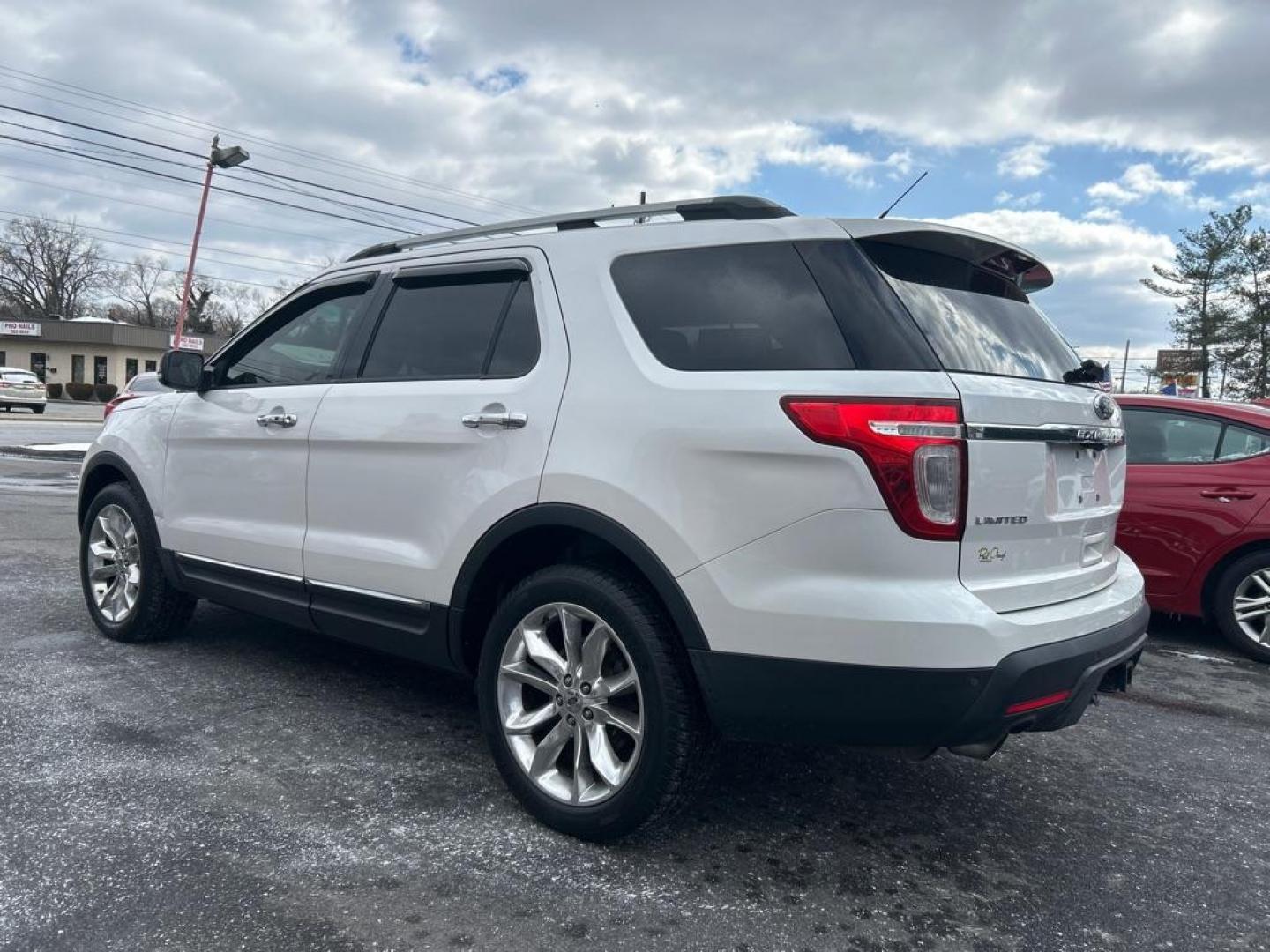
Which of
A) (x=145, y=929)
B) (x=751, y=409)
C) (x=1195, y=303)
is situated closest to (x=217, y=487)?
(x=145, y=929)

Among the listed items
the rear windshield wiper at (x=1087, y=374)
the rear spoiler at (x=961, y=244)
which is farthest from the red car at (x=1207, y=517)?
the rear spoiler at (x=961, y=244)

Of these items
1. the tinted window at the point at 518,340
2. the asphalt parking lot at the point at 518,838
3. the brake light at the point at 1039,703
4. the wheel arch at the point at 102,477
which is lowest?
Answer: the asphalt parking lot at the point at 518,838

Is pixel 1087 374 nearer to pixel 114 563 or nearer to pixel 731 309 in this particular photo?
pixel 731 309

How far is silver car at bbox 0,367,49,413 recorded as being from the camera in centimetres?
3350

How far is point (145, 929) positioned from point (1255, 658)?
229 inches

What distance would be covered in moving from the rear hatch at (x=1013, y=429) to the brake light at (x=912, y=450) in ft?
0.14

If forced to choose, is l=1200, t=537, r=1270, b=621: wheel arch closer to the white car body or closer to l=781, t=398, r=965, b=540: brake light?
the white car body

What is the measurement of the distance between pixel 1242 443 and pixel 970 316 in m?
3.95

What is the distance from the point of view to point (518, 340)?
3.38 metres

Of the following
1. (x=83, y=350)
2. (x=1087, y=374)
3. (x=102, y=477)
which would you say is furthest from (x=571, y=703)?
(x=83, y=350)

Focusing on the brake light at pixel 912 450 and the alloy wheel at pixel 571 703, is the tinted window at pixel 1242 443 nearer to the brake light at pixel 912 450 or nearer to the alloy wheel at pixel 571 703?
the brake light at pixel 912 450

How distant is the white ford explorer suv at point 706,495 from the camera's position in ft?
8.28

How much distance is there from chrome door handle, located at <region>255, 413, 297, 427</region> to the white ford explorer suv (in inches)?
0.9

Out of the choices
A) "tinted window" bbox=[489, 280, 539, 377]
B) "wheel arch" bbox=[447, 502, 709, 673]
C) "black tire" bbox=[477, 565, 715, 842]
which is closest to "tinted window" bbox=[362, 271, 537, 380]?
"tinted window" bbox=[489, 280, 539, 377]
